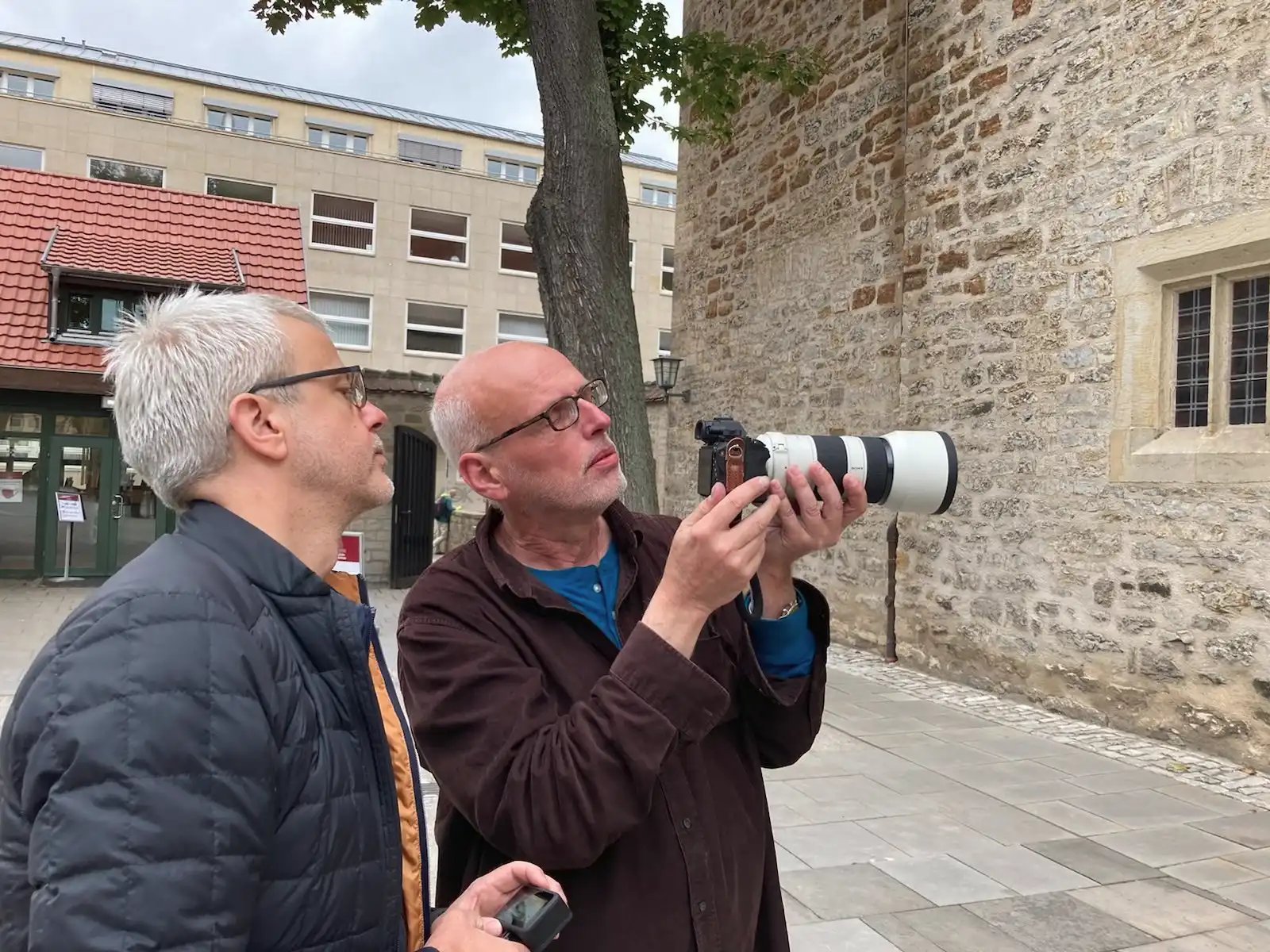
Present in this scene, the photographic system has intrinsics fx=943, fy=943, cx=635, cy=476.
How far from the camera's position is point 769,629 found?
157cm

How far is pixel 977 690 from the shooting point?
6.45 meters

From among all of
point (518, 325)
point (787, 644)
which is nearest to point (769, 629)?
point (787, 644)

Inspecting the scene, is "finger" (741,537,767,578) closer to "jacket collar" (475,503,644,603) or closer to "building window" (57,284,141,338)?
"jacket collar" (475,503,644,603)

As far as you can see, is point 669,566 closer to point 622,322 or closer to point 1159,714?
point 622,322

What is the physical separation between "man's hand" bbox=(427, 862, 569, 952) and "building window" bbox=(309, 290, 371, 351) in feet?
82.3

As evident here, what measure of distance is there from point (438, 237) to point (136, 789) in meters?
26.7

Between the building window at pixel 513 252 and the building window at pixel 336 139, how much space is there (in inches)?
271

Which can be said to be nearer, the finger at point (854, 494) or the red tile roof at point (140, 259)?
the finger at point (854, 494)

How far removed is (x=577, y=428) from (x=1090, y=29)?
18.5 ft

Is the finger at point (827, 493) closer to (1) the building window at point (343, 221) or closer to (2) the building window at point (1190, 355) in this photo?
(2) the building window at point (1190, 355)

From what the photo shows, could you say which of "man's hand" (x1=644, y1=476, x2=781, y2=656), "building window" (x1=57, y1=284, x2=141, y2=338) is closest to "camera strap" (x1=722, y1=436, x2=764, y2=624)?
"man's hand" (x1=644, y1=476, x2=781, y2=656)

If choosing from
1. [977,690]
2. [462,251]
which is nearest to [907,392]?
[977,690]

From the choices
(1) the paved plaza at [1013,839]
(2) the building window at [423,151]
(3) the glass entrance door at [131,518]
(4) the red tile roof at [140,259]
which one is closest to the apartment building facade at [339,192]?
(2) the building window at [423,151]

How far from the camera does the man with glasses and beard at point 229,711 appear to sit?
85 centimetres
